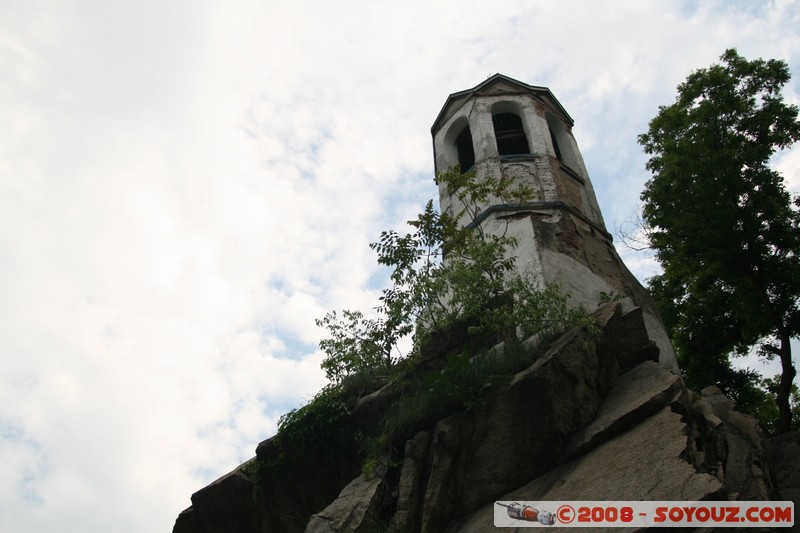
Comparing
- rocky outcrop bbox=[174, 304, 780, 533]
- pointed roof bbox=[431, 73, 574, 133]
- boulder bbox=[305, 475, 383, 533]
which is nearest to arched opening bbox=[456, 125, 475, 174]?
pointed roof bbox=[431, 73, 574, 133]

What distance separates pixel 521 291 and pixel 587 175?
6883mm

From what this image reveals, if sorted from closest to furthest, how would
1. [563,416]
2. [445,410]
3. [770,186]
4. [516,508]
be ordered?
[516,508] → [563,416] → [445,410] → [770,186]

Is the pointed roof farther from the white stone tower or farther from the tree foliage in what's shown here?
the tree foliage

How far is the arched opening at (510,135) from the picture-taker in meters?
16.4

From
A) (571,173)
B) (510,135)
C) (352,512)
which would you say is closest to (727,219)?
(571,173)

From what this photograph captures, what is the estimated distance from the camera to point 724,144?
593 inches

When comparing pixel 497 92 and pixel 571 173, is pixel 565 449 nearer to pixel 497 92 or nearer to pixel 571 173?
pixel 571 173

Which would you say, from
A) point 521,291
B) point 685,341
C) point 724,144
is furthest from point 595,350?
point 724,144

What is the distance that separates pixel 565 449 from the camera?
7566 mm

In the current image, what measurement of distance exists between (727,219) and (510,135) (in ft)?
17.3

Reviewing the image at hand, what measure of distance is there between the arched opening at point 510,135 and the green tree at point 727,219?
10.2 ft

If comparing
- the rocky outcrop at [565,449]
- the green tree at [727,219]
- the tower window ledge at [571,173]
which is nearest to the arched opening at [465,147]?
the tower window ledge at [571,173]

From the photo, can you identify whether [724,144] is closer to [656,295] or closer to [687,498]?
[656,295]

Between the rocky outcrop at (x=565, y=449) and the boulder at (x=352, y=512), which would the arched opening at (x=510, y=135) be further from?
the boulder at (x=352, y=512)
